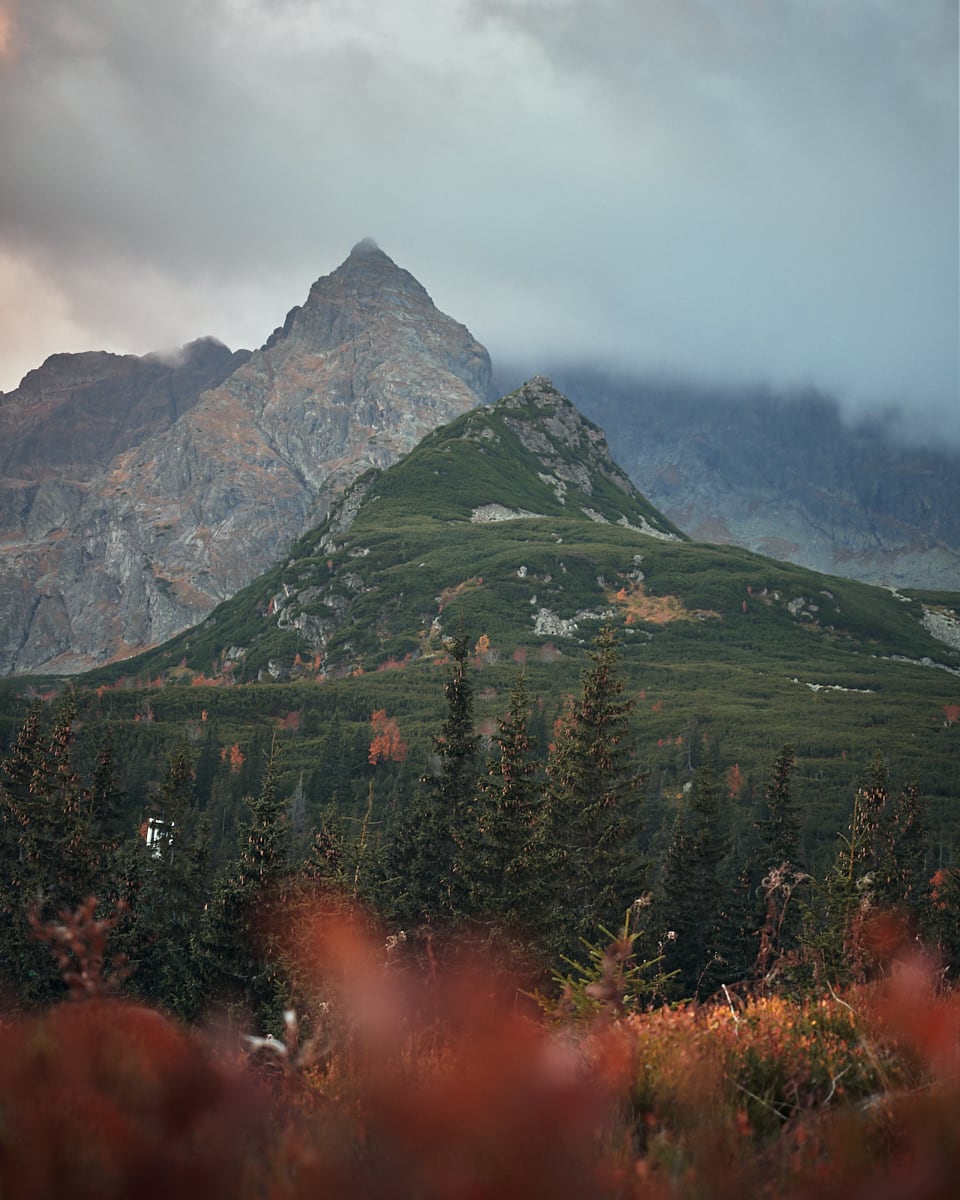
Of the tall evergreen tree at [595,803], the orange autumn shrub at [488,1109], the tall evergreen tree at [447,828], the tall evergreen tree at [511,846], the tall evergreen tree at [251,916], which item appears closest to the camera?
the orange autumn shrub at [488,1109]

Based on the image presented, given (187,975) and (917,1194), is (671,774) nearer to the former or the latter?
(187,975)

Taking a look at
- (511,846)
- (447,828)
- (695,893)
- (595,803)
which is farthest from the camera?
(695,893)

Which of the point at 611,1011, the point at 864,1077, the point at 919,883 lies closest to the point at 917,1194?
the point at 864,1077

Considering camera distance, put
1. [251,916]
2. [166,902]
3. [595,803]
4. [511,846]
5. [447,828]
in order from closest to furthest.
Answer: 1. [251,916]
2. [511,846]
3. [595,803]
4. [447,828]
5. [166,902]

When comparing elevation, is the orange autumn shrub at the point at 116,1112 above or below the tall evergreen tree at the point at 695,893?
above

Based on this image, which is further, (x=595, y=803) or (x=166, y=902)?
(x=166, y=902)

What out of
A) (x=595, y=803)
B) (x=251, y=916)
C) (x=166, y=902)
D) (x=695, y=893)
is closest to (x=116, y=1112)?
(x=251, y=916)

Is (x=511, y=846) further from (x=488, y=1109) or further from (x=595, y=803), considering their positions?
(x=488, y=1109)

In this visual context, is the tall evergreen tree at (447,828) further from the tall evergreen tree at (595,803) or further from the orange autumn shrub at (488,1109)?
the orange autumn shrub at (488,1109)

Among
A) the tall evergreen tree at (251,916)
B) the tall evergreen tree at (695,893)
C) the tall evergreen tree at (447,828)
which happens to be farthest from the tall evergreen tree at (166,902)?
the tall evergreen tree at (695,893)

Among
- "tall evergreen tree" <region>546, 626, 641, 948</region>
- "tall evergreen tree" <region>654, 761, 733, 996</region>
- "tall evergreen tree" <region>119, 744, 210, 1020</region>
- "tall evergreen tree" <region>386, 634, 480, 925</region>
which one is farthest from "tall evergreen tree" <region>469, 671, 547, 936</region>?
"tall evergreen tree" <region>654, 761, 733, 996</region>

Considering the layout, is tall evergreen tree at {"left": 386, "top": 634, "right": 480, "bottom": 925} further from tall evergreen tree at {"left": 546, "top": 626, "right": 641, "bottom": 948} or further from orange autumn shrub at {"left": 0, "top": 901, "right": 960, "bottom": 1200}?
orange autumn shrub at {"left": 0, "top": 901, "right": 960, "bottom": 1200}

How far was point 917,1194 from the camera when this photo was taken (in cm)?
423

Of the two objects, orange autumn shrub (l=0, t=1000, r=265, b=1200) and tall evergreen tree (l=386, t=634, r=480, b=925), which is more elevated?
orange autumn shrub (l=0, t=1000, r=265, b=1200)
